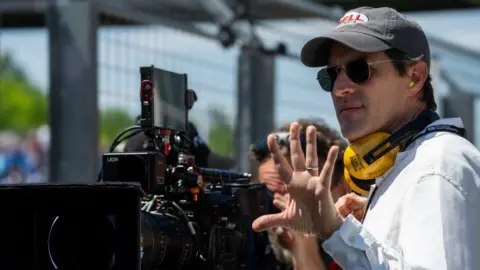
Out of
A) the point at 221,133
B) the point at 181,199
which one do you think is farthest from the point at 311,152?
the point at 221,133

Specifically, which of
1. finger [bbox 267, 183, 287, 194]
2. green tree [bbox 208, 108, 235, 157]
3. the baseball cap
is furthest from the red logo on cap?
green tree [bbox 208, 108, 235, 157]

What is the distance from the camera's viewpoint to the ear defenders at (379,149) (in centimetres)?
281

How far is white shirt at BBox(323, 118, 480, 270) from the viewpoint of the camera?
8.11 ft

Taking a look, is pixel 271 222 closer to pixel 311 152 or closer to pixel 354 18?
pixel 311 152

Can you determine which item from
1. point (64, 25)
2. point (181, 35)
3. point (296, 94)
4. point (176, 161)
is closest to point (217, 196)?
point (176, 161)

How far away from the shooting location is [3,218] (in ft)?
8.89

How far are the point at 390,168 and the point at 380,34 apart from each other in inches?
14.2

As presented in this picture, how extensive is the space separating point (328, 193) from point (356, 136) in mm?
322

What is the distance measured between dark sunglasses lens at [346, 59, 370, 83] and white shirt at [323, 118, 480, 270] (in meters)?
0.25

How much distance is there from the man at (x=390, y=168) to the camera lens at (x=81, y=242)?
1.32 feet

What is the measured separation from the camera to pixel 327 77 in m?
2.92

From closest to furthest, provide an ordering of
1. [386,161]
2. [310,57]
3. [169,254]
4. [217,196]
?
[386,161] → [310,57] → [169,254] → [217,196]

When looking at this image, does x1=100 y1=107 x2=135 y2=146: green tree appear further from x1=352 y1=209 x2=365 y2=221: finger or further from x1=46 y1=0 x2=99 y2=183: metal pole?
x1=352 y1=209 x2=365 y2=221: finger

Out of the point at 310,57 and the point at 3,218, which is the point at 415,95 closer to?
the point at 310,57
